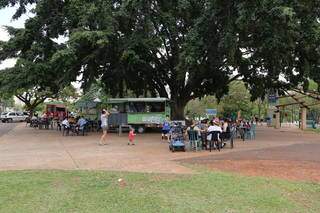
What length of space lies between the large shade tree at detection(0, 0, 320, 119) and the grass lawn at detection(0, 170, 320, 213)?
1386 centimetres

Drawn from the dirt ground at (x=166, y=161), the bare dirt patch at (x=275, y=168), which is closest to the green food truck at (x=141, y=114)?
the dirt ground at (x=166, y=161)

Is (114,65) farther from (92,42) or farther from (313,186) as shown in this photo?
(313,186)

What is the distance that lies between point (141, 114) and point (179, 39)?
5.78m

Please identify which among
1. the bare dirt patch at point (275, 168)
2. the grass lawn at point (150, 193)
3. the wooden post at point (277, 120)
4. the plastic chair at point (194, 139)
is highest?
the wooden post at point (277, 120)

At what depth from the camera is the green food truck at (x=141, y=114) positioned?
33.6 meters

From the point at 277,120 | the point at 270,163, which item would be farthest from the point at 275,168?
the point at 277,120

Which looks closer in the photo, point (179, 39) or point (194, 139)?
point (194, 139)

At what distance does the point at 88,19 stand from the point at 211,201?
2205 cm

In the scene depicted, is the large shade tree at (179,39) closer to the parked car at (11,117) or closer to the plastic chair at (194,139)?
the plastic chair at (194,139)

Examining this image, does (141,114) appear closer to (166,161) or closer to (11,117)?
(166,161)

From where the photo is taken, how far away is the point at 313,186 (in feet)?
35.2

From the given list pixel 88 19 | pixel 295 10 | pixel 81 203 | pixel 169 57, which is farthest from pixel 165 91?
pixel 81 203

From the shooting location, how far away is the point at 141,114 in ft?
111

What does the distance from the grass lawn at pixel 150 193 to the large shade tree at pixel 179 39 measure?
13.9 meters
